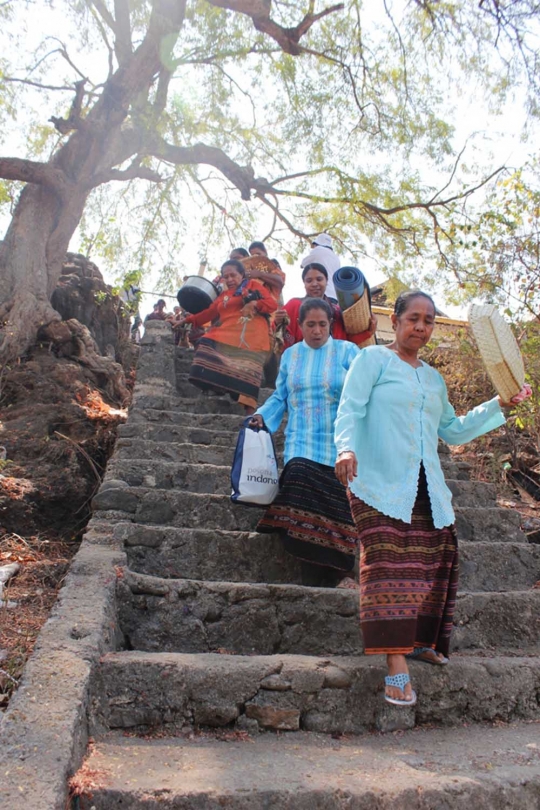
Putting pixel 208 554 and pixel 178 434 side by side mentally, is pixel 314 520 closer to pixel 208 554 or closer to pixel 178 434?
pixel 208 554

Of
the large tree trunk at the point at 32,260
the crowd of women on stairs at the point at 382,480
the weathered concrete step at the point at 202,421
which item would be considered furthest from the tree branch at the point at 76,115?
the crowd of women on stairs at the point at 382,480

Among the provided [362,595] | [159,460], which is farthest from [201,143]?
[362,595]

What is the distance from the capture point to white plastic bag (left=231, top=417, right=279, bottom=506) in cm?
336

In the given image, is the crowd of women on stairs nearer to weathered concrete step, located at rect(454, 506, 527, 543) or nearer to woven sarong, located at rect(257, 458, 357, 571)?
woven sarong, located at rect(257, 458, 357, 571)

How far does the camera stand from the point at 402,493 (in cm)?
266

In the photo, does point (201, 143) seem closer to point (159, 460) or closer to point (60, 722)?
point (159, 460)

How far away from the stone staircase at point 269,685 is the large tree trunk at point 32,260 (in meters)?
3.56

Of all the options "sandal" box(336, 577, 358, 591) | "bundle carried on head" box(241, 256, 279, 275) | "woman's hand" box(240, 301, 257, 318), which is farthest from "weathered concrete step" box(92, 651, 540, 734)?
"bundle carried on head" box(241, 256, 279, 275)

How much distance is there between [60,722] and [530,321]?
6.12 metres

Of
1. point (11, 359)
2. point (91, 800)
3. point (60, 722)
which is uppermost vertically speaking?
point (11, 359)

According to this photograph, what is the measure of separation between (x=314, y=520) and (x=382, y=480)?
65cm

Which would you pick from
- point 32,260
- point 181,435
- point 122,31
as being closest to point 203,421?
point 181,435

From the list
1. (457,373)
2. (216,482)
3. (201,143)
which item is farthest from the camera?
(201,143)

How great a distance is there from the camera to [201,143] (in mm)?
10164
